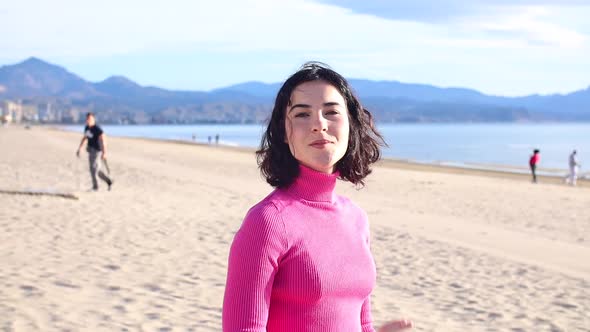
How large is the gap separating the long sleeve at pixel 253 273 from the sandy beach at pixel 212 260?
3.73 meters

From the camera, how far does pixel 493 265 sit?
888 cm

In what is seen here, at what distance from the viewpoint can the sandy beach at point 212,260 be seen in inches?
231

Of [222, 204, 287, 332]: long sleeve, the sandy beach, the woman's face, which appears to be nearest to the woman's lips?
the woman's face

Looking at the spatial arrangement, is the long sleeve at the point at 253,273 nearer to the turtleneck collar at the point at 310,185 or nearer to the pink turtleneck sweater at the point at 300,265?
the pink turtleneck sweater at the point at 300,265

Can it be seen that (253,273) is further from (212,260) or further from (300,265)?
(212,260)

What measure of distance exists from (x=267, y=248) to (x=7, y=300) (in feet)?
15.3

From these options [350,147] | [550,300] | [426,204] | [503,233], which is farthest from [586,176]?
[350,147]

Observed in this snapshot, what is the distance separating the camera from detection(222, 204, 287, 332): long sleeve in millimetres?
1705

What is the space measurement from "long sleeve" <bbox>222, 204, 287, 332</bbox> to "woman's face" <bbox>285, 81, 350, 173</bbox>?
0.24 metres

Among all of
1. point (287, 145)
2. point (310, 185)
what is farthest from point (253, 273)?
point (287, 145)

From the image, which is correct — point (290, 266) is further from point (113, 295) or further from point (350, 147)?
point (113, 295)

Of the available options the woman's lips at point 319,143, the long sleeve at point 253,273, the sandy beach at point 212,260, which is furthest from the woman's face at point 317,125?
the sandy beach at point 212,260

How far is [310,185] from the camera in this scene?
1.91 metres

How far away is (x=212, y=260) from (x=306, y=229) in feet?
21.5
